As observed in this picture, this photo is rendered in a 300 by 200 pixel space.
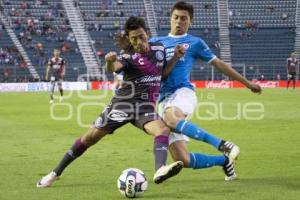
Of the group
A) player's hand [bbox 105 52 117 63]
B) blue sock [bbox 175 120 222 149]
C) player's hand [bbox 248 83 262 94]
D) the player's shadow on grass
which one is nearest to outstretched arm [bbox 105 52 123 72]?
player's hand [bbox 105 52 117 63]

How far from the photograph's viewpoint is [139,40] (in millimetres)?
7359

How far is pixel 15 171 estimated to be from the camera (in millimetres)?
9023

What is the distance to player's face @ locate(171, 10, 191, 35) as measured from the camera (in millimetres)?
8125

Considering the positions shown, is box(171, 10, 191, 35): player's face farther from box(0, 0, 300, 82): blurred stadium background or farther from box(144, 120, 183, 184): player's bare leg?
box(0, 0, 300, 82): blurred stadium background

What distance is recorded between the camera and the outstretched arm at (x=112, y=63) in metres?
6.93

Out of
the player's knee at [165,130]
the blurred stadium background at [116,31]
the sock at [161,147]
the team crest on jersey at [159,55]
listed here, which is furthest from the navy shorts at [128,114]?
the blurred stadium background at [116,31]

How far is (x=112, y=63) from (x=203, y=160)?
1.82 meters

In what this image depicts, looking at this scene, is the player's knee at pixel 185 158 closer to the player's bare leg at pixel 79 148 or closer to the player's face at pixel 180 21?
the player's bare leg at pixel 79 148

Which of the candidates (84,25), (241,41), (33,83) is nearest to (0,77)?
(33,83)

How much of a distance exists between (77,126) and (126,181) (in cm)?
1017

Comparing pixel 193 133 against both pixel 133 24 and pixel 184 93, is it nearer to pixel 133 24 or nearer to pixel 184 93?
pixel 184 93

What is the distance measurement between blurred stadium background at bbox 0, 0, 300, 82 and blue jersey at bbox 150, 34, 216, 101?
127 feet

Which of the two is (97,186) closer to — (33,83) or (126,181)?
(126,181)

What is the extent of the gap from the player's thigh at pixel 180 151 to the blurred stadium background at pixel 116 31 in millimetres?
39131
